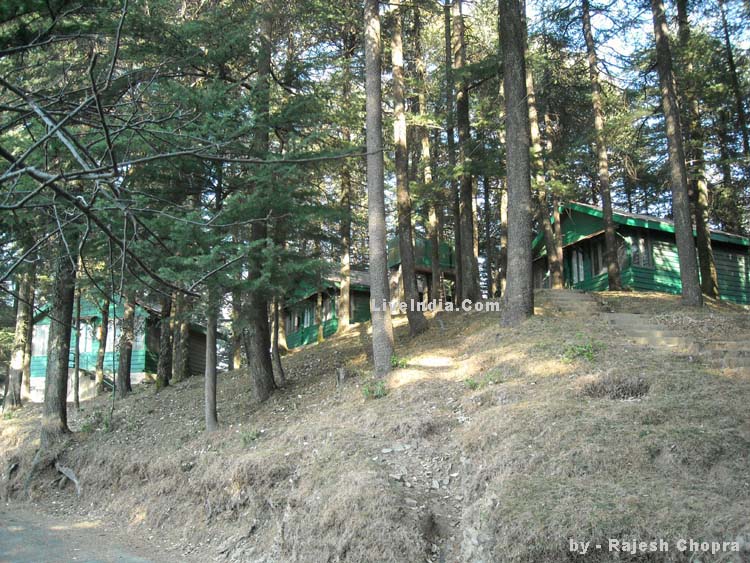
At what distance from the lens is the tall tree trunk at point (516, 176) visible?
12.3 meters

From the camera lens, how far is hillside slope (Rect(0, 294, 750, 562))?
580 centimetres

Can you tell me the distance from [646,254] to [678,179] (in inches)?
291

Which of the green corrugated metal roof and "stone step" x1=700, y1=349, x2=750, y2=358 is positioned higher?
the green corrugated metal roof

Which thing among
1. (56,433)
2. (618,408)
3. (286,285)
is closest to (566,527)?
(618,408)

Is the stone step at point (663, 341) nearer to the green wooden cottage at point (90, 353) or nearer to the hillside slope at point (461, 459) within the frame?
the hillside slope at point (461, 459)

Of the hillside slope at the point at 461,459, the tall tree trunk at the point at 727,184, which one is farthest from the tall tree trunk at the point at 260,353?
the tall tree trunk at the point at 727,184

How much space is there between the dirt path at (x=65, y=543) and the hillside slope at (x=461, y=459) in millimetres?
384

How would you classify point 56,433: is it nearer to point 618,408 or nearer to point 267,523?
point 267,523

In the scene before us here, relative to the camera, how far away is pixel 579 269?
965 inches

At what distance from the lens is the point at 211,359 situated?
481 inches

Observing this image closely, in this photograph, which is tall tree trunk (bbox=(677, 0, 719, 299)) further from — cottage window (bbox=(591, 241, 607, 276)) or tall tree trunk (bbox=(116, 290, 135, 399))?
tall tree trunk (bbox=(116, 290, 135, 399))

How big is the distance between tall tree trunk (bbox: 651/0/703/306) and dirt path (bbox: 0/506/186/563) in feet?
41.7

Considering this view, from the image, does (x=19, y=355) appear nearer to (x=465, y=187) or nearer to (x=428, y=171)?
(x=428, y=171)

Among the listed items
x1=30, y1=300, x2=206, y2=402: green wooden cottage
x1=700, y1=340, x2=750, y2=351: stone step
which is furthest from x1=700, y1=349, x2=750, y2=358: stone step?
x1=30, y1=300, x2=206, y2=402: green wooden cottage
